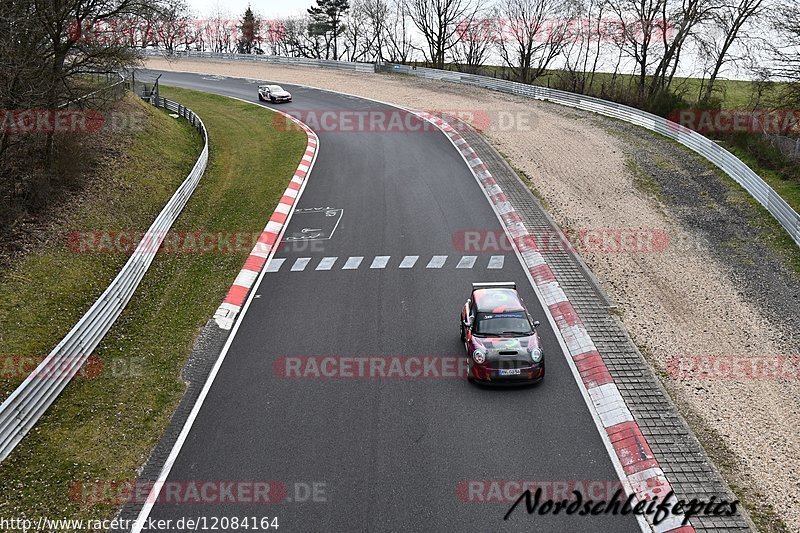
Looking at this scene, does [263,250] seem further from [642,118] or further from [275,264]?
[642,118]

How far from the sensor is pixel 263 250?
18922mm

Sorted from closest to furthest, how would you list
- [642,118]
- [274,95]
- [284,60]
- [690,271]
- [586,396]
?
1. [586,396]
2. [690,271]
3. [642,118]
4. [274,95]
5. [284,60]

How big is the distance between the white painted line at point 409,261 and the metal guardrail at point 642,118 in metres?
12.3

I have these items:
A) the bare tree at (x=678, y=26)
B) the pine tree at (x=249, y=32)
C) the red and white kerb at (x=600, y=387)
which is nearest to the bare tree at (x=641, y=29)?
the bare tree at (x=678, y=26)

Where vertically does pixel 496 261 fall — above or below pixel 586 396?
above

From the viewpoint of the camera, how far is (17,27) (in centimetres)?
1762

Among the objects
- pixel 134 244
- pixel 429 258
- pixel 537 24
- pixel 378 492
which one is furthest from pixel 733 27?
pixel 378 492

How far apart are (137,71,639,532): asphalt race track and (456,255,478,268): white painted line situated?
18 cm

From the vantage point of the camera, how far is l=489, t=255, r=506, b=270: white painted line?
1756 centimetres

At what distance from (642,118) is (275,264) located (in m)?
24.0

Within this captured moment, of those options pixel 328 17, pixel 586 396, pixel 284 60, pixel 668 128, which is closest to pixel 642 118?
pixel 668 128

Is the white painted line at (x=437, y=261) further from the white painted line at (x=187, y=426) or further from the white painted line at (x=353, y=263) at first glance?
the white painted line at (x=187, y=426)

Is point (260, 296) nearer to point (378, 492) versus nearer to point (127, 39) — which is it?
point (378, 492)

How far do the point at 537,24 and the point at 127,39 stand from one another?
144 ft
